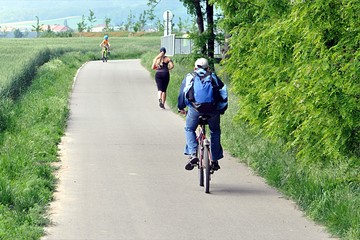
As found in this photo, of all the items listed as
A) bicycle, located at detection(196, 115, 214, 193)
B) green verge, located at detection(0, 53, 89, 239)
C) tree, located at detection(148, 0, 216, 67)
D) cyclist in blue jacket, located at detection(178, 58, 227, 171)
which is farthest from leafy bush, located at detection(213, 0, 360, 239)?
tree, located at detection(148, 0, 216, 67)

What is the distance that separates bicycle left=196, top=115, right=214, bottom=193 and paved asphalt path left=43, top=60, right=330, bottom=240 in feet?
0.58

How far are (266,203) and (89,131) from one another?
8.58 m

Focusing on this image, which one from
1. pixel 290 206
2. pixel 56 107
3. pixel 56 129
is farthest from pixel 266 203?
pixel 56 107

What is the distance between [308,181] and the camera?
1177 cm

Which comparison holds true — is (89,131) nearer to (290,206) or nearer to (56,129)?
(56,129)

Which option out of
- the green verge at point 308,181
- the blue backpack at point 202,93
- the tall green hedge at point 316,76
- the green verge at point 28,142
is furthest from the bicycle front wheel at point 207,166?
the green verge at point 28,142

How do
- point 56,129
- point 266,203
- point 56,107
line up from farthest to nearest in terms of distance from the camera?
point 56,107 → point 56,129 → point 266,203

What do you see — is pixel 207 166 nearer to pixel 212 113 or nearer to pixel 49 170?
pixel 212 113

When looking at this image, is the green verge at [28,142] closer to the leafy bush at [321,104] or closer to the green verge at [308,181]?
the green verge at [308,181]

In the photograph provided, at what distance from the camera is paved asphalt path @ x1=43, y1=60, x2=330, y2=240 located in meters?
9.76

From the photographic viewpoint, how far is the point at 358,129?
40.1ft

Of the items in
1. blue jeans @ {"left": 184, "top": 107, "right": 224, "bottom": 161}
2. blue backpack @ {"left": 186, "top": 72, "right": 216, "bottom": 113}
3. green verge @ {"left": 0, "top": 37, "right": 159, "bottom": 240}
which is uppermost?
blue backpack @ {"left": 186, "top": 72, "right": 216, "bottom": 113}

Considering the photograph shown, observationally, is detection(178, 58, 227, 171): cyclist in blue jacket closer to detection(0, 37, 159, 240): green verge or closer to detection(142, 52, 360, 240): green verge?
detection(142, 52, 360, 240): green verge

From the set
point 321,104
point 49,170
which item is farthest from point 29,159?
point 321,104
